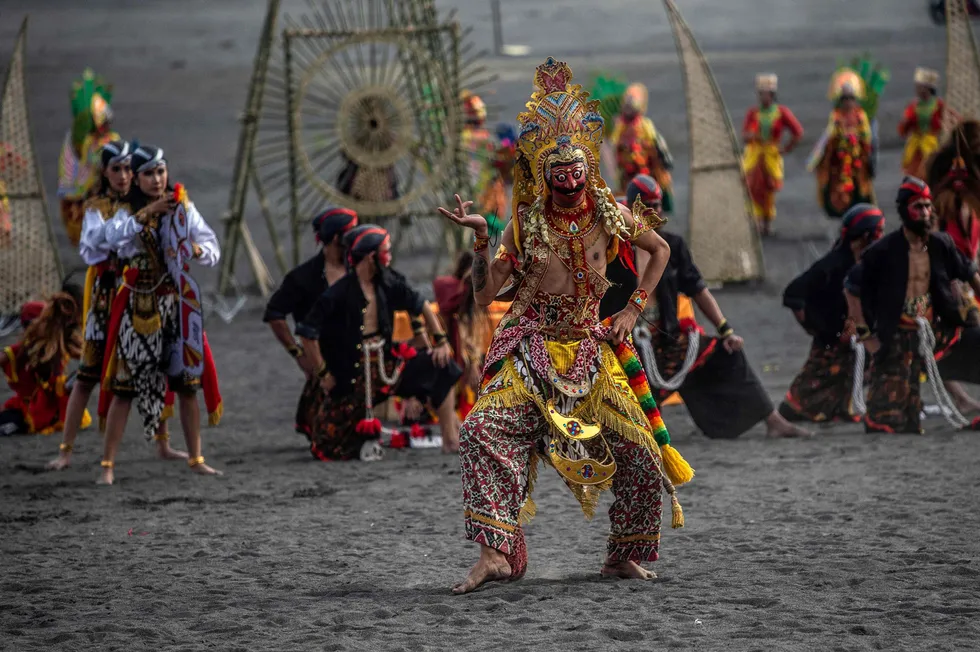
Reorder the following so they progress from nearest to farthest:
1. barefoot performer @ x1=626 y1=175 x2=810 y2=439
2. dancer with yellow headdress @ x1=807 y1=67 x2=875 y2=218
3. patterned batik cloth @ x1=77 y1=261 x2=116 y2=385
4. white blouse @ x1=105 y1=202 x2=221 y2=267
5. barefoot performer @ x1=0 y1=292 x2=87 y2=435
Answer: white blouse @ x1=105 y1=202 x2=221 y2=267
patterned batik cloth @ x1=77 y1=261 x2=116 y2=385
barefoot performer @ x1=626 y1=175 x2=810 y2=439
barefoot performer @ x1=0 y1=292 x2=87 y2=435
dancer with yellow headdress @ x1=807 y1=67 x2=875 y2=218

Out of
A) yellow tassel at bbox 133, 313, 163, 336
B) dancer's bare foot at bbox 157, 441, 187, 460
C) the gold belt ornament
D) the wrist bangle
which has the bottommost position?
dancer's bare foot at bbox 157, 441, 187, 460

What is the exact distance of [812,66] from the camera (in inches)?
Answer: 950

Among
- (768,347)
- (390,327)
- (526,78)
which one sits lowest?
(768,347)

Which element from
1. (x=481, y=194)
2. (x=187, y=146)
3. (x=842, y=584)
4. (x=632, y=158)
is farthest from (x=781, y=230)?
(x=842, y=584)


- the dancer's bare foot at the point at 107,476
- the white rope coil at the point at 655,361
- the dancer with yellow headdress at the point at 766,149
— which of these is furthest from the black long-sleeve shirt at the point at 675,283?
the dancer with yellow headdress at the point at 766,149

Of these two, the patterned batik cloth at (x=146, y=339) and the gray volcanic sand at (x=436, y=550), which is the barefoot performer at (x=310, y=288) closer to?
the gray volcanic sand at (x=436, y=550)

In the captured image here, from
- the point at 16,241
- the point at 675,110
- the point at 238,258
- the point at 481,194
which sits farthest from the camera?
the point at 675,110

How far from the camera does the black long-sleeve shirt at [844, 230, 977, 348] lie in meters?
8.00

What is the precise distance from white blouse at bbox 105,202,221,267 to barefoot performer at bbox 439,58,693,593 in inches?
92.1

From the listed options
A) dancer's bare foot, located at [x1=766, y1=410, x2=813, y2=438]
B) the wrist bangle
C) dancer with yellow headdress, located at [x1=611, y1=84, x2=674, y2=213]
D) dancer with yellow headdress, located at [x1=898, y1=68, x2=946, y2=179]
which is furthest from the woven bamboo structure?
the wrist bangle

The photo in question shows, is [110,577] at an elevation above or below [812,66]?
below

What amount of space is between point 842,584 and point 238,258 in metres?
12.9

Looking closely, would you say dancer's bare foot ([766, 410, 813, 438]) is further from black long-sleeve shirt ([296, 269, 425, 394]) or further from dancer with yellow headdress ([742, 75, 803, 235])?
dancer with yellow headdress ([742, 75, 803, 235])

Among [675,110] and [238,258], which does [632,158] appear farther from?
[675,110]
